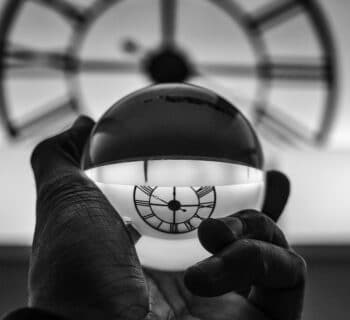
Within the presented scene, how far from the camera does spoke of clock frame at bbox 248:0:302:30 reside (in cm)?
142

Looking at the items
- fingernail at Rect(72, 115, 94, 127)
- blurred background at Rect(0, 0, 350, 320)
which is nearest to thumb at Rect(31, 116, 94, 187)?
fingernail at Rect(72, 115, 94, 127)

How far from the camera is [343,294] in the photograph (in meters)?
1.00

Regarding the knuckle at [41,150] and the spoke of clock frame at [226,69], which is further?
the spoke of clock frame at [226,69]

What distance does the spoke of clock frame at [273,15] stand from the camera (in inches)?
55.9

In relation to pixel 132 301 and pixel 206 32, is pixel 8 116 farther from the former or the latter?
pixel 132 301

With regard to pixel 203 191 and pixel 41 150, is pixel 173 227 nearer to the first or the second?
pixel 203 191

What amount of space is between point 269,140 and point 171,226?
3.92ft

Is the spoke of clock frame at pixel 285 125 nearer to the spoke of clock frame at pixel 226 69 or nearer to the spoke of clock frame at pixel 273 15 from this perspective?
the spoke of clock frame at pixel 226 69

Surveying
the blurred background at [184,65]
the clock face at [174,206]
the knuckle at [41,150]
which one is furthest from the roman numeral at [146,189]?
the blurred background at [184,65]

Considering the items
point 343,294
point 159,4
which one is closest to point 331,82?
point 159,4

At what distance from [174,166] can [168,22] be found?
1.19 meters

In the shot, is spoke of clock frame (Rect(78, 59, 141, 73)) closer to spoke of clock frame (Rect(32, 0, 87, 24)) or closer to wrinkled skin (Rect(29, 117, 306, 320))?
spoke of clock frame (Rect(32, 0, 87, 24))

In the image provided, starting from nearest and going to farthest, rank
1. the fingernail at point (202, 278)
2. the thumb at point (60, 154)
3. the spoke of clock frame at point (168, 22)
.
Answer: the fingernail at point (202, 278)
the thumb at point (60, 154)
the spoke of clock frame at point (168, 22)

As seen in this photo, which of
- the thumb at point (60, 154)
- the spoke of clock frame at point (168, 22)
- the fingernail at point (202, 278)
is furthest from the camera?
the spoke of clock frame at point (168, 22)
